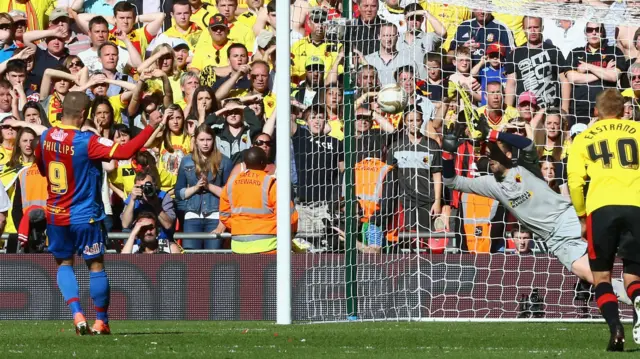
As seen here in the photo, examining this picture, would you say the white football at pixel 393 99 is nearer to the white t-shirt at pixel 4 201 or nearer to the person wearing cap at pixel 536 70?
the person wearing cap at pixel 536 70

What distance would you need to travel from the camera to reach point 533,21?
51.3 ft

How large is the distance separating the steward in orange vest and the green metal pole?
130 cm

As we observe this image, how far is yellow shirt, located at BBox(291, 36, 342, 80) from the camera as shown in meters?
13.5

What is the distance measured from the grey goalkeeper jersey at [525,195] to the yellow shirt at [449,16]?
8.10 feet

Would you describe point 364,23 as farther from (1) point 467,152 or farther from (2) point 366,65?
(1) point 467,152

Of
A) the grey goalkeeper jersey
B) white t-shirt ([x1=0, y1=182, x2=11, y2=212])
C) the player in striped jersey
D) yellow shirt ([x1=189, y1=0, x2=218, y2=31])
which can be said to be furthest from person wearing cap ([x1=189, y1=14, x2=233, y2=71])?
the player in striped jersey

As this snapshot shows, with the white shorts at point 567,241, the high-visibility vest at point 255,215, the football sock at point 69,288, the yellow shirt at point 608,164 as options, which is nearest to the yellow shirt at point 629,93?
the white shorts at point 567,241

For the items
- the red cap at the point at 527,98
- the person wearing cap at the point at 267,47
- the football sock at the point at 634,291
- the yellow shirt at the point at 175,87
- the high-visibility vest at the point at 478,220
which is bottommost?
the football sock at the point at 634,291

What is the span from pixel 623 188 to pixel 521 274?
4.98m

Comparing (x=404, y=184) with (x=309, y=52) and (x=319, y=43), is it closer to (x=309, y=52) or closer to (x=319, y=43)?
Result: (x=319, y=43)

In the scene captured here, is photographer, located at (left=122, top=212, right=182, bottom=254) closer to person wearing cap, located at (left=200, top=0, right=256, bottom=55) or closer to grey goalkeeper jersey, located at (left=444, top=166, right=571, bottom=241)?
person wearing cap, located at (left=200, top=0, right=256, bottom=55)

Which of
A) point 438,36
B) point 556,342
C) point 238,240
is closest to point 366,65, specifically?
point 438,36

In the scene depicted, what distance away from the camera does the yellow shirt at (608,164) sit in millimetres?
8523

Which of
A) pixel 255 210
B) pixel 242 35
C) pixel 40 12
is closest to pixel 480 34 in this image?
pixel 242 35
